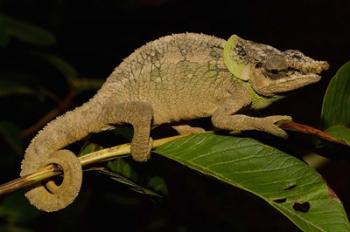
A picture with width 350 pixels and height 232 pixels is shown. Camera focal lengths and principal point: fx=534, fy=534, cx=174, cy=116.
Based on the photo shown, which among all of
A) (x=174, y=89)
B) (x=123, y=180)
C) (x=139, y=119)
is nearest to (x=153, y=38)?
(x=174, y=89)

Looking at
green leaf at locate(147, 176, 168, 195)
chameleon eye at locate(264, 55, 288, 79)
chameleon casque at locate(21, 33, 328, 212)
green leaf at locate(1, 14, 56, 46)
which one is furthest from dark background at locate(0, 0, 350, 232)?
chameleon eye at locate(264, 55, 288, 79)

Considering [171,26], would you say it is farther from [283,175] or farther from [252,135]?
[283,175]

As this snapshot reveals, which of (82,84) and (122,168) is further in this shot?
(82,84)

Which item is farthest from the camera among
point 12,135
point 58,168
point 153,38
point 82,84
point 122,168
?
point 153,38

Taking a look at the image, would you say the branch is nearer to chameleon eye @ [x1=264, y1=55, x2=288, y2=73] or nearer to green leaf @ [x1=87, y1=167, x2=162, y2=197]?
green leaf @ [x1=87, y1=167, x2=162, y2=197]

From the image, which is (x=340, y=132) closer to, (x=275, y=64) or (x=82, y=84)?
(x=275, y=64)

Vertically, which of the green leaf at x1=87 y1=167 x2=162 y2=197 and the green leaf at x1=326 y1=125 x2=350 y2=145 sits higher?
the green leaf at x1=326 y1=125 x2=350 y2=145

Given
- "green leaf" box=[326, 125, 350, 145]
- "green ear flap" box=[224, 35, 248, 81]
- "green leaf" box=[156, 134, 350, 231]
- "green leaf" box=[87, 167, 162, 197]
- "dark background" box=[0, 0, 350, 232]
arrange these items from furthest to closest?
"dark background" box=[0, 0, 350, 232] < "green ear flap" box=[224, 35, 248, 81] < "green leaf" box=[87, 167, 162, 197] < "green leaf" box=[326, 125, 350, 145] < "green leaf" box=[156, 134, 350, 231]

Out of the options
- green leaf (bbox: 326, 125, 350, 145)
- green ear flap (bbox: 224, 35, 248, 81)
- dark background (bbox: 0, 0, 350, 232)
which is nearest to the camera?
green leaf (bbox: 326, 125, 350, 145)
